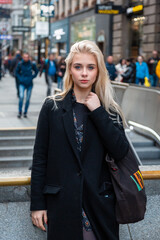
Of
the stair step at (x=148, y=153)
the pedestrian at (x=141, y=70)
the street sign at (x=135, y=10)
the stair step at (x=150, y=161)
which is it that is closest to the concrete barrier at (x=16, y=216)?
the stair step at (x=150, y=161)

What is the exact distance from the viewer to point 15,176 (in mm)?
3102

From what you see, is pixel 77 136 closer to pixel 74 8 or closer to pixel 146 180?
pixel 146 180

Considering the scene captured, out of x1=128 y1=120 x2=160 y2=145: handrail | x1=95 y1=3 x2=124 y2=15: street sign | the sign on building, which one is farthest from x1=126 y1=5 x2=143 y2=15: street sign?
x1=128 y1=120 x2=160 y2=145: handrail

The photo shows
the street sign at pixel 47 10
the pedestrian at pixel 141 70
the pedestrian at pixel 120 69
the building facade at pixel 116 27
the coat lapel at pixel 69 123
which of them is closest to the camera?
the coat lapel at pixel 69 123

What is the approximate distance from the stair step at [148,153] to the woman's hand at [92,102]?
265 inches

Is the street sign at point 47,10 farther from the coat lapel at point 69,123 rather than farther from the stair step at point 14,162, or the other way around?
the coat lapel at point 69,123

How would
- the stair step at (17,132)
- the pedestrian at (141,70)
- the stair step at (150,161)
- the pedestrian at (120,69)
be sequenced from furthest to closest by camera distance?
the pedestrian at (120,69) < the pedestrian at (141,70) < the stair step at (17,132) < the stair step at (150,161)

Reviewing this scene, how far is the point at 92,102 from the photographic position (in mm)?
2426

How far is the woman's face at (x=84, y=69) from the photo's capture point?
2410 millimetres

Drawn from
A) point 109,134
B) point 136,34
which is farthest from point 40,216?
point 136,34

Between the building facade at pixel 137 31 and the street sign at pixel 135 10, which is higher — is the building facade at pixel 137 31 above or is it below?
below

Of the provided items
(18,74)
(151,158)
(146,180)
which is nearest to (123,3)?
(18,74)

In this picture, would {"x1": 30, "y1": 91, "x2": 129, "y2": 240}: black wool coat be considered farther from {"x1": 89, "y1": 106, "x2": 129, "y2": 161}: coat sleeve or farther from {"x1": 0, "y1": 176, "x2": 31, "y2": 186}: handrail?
{"x1": 0, "y1": 176, "x2": 31, "y2": 186}: handrail

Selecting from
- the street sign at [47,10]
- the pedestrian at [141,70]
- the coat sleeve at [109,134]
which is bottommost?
the pedestrian at [141,70]
